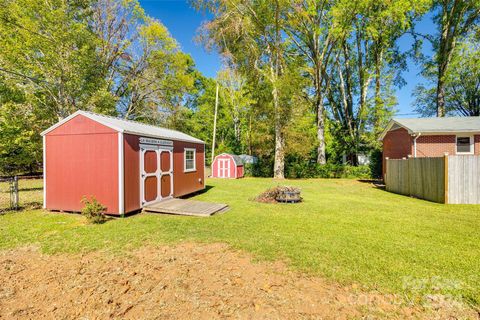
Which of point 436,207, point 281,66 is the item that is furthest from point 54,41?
point 436,207

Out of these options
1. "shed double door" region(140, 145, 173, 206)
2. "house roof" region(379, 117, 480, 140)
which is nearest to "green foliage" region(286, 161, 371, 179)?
"house roof" region(379, 117, 480, 140)

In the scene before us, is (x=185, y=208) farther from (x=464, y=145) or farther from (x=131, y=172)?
(x=464, y=145)

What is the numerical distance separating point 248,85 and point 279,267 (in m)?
24.7

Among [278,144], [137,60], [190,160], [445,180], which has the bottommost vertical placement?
[445,180]

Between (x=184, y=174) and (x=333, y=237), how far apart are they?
24.2 ft

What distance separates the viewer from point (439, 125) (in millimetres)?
14586

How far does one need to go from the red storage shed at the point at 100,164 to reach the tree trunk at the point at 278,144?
42.6 feet

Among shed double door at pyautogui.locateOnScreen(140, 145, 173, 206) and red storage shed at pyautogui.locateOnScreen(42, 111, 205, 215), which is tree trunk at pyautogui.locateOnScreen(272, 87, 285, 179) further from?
red storage shed at pyautogui.locateOnScreen(42, 111, 205, 215)

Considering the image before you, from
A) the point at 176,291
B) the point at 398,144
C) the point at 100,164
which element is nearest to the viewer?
the point at 176,291

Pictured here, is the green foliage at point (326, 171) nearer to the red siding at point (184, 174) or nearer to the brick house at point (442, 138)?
the brick house at point (442, 138)

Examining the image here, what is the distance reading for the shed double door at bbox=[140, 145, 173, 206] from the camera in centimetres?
817

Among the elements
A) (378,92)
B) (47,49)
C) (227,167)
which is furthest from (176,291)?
(378,92)

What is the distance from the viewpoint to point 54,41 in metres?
14.9

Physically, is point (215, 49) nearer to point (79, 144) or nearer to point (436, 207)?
point (79, 144)
